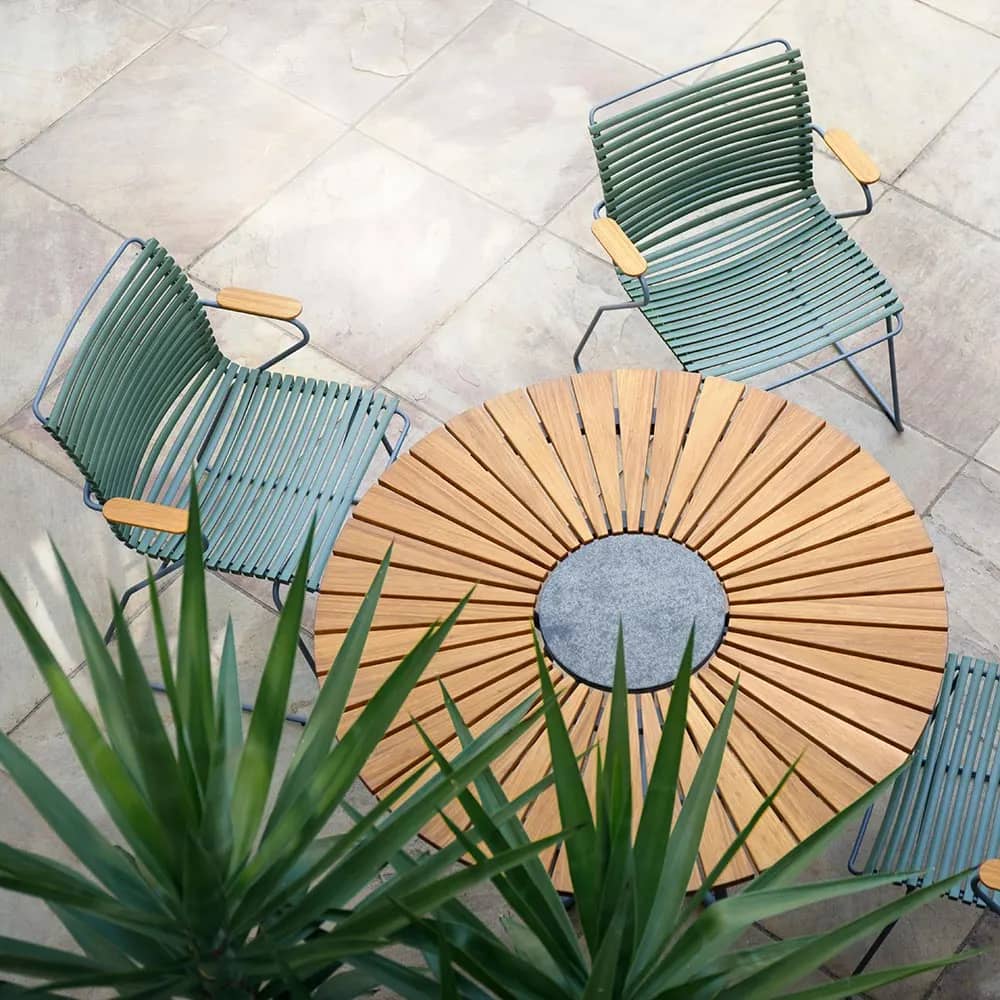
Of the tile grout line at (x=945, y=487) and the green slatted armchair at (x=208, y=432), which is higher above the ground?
the green slatted armchair at (x=208, y=432)

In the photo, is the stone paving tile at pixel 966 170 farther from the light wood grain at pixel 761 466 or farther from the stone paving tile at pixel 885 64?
the light wood grain at pixel 761 466

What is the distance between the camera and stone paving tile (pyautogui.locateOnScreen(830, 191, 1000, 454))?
12.4ft

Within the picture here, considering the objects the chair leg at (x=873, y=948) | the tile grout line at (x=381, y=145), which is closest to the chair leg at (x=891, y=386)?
the tile grout line at (x=381, y=145)

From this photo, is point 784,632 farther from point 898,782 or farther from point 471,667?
point 471,667

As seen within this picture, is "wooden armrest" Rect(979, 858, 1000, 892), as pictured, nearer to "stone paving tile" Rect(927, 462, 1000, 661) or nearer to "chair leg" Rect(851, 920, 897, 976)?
"chair leg" Rect(851, 920, 897, 976)

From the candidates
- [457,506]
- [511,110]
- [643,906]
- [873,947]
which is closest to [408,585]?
[457,506]

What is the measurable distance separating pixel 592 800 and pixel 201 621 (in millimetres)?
967

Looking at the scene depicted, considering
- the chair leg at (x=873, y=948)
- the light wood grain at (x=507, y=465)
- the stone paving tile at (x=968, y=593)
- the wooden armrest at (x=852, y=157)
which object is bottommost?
the chair leg at (x=873, y=948)

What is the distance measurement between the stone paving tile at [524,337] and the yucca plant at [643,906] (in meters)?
2.20

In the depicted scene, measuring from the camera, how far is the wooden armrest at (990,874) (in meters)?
2.36

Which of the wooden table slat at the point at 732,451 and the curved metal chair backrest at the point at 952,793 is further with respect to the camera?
the wooden table slat at the point at 732,451

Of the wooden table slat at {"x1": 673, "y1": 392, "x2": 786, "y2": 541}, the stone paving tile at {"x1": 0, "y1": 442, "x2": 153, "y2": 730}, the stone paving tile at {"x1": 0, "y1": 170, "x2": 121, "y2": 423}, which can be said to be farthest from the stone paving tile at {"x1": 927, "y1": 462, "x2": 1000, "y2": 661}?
the stone paving tile at {"x1": 0, "y1": 170, "x2": 121, "y2": 423}

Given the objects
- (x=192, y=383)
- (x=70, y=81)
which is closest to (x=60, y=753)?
(x=192, y=383)

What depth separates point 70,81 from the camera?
4.72m
